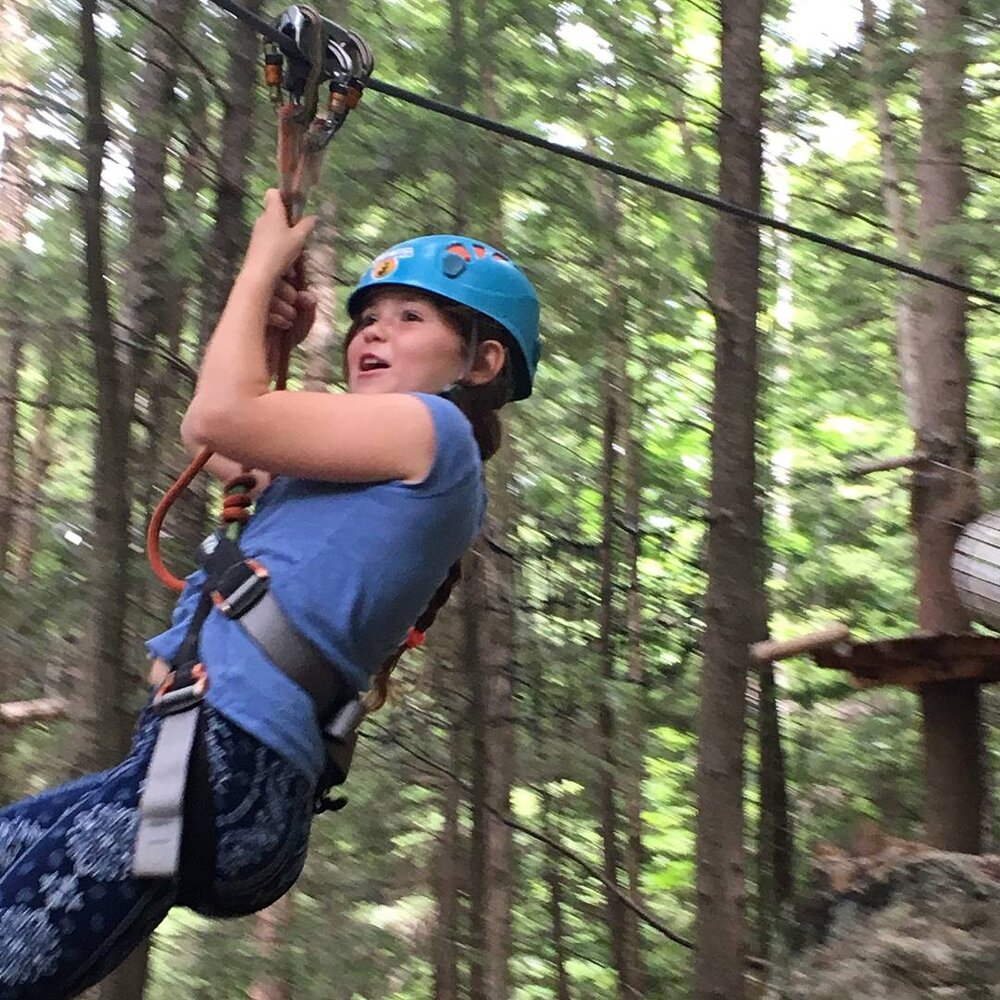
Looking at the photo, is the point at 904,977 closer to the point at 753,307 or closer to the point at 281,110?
the point at 753,307

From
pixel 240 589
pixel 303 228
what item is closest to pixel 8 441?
pixel 303 228

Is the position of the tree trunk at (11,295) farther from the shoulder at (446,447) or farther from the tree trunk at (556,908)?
the tree trunk at (556,908)

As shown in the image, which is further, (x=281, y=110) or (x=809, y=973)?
(x=809, y=973)

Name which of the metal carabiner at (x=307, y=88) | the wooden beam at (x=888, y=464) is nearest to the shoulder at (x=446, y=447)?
the metal carabiner at (x=307, y=88)

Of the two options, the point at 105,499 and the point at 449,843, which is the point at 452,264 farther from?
the point at 449,843

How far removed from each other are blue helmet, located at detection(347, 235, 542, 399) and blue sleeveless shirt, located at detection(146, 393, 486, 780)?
0.88 ft

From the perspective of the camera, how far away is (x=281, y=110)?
5.36ft

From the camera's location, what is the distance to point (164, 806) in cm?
133

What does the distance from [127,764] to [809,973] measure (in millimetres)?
3727

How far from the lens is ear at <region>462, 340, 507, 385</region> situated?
5.82 ft

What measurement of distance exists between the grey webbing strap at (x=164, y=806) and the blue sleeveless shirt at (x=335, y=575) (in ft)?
0.23

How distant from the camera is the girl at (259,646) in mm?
1352

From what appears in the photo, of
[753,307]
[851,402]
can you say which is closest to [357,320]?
[753,307]

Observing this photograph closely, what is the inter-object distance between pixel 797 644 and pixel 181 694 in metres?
3.48
